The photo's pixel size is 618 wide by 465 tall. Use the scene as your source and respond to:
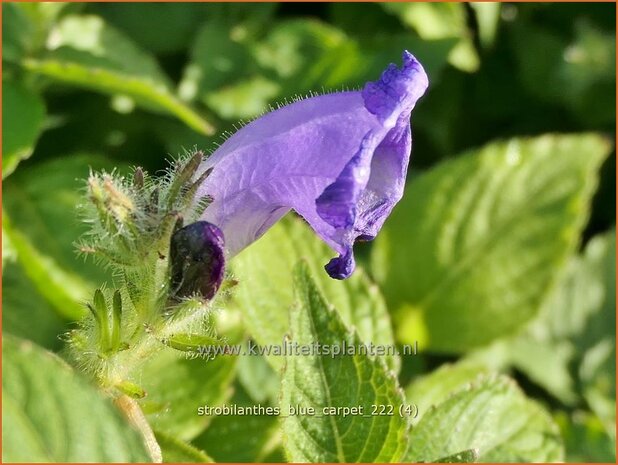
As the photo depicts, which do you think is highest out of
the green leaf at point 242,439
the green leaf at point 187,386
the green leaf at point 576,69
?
the green leaf at point 576,69

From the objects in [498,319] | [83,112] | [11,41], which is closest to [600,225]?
[498,319]

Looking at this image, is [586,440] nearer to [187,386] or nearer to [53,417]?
[187,386]

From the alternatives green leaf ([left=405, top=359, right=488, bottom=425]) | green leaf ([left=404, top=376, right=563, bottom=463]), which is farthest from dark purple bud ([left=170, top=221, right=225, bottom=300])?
green leaf ([left=405, top=359, right=488, bottom=425])

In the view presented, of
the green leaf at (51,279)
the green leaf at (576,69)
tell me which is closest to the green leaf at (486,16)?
the green leaf at (576,69)

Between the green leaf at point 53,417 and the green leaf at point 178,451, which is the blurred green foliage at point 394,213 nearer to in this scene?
the green leaf at point 178,451

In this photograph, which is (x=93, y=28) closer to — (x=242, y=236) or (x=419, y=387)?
(x=242, y=236)

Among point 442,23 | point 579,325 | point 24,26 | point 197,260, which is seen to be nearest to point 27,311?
point 24,26
